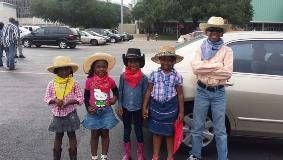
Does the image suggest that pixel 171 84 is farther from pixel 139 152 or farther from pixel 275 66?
pixel 275 66

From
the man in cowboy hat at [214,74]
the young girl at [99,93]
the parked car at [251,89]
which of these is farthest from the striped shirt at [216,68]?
the young girl at [99,93]

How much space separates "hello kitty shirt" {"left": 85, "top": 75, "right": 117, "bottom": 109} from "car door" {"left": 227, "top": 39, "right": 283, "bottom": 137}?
1.50 m

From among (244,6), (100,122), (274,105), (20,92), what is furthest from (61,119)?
(244,6)

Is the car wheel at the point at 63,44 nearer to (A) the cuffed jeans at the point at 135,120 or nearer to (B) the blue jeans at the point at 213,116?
(A) the cuffed jeans at the point at 135,120

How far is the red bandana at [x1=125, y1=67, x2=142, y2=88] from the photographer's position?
204 inches

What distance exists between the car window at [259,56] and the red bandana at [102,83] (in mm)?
1609

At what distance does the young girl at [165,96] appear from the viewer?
202 inches

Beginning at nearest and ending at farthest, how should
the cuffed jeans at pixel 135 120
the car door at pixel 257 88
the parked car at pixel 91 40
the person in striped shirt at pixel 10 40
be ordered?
the cuffed jeans at pixel 135 120 → the car door at pixel 257 88 → the person in striped shirt at pixel 10 40 → the parked car at pixel 91 40

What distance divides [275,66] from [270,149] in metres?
1.22

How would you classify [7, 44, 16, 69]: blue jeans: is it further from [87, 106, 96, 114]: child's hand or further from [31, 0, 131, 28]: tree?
[31, 0, 131, 28]: tree

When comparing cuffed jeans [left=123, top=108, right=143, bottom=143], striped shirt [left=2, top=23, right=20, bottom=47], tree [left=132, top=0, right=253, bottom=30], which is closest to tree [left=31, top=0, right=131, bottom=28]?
tree [left=132, top=0, right=253, bottom=30]

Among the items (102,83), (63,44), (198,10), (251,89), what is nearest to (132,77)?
(102,83)

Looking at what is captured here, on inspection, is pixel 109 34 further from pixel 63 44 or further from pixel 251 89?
pixel 251 89

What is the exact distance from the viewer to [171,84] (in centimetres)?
A: 512
